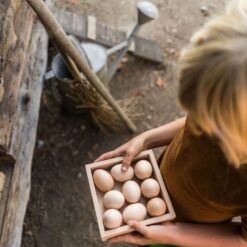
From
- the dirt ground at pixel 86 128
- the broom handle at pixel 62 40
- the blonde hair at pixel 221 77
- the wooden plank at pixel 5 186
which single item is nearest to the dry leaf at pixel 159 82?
the dirt ground at pixel 86 128

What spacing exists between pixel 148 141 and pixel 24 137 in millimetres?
780

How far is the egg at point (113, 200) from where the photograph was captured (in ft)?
4.29

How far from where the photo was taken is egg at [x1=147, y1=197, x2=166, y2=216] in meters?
1.28

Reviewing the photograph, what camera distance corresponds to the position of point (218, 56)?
75cm

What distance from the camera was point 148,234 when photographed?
1238 millimetres

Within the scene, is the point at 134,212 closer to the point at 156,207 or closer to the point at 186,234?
the point at 156,207

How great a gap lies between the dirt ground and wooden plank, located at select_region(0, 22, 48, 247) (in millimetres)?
362

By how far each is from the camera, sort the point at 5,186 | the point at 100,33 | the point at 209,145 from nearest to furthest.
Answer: the point at 209,145
the point at 5,186
the point at 100,33

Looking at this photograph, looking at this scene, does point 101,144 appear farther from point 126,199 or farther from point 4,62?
point 126,199

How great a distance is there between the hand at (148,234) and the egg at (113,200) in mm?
91

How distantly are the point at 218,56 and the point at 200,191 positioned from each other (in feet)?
1.63

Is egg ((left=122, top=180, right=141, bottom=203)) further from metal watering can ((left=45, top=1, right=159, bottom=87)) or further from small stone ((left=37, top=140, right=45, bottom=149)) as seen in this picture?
small stone ((left=37, top=140, right=45, bottom=149))

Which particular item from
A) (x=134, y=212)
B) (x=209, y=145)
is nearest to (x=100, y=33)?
(x=134, y=212)

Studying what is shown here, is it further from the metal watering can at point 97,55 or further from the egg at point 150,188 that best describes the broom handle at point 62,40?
the egg at point 150,188
